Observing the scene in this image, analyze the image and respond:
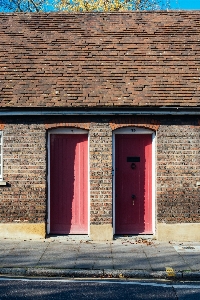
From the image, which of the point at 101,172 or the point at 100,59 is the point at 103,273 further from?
the point at 100,59

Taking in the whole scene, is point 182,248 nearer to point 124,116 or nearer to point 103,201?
point 103,201

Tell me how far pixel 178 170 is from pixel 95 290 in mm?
5408

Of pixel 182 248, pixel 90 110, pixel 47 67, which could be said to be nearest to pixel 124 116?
pixel 90 110

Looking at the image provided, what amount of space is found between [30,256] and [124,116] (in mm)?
4662

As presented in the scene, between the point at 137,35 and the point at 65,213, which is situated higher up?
the point at 137,35

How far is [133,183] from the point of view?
12586mm

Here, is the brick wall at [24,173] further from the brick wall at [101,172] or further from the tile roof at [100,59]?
the brick wall at [101,172]

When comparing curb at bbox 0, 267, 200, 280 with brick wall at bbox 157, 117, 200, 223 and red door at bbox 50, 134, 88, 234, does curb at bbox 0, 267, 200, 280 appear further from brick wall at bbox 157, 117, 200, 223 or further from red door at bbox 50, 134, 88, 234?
red door at bbox 50, 134, 88, 234

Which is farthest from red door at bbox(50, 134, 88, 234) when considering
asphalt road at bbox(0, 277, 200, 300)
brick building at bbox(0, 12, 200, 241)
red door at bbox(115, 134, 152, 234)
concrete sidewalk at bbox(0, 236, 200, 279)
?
asphalt road at bbox(0, 277, 200, 300)

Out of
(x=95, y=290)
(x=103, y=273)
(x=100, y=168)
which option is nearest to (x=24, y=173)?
(x=100, y=168)

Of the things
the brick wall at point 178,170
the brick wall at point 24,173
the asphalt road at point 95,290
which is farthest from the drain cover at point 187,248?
the brick wall at point 24,173

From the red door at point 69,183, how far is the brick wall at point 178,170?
7.04 ft

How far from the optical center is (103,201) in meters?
12.1

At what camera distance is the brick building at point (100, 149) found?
39.8ft
